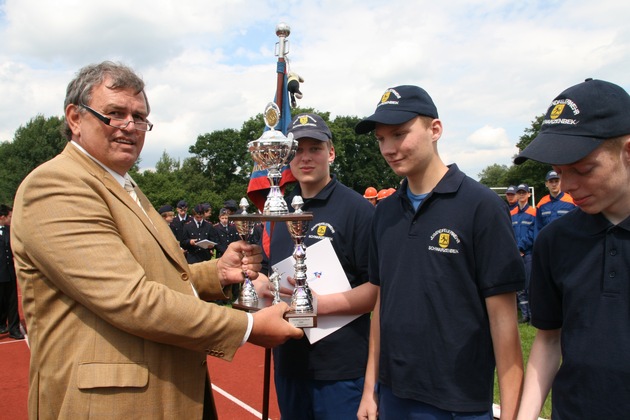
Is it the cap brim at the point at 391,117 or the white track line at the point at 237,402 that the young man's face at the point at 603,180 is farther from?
the white track line at the point at 237,402

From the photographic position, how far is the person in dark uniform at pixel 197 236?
523 inches

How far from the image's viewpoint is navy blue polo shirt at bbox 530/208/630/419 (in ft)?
5.17

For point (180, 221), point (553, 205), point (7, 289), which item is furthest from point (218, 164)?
point (553, 205)

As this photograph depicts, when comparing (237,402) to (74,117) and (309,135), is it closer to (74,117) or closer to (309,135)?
(309,135)

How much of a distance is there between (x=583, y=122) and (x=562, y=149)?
115mm

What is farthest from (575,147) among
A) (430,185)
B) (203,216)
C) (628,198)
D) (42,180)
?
(203,216)

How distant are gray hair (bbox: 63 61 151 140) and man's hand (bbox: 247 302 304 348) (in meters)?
1.24

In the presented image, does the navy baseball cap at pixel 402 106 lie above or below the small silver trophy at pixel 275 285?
above

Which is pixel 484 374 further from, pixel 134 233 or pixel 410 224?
pixel 134 233

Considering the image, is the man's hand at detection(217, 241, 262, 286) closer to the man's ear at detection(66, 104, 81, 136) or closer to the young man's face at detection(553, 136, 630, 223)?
the man's ear at detection(66, 104, 81, 136)

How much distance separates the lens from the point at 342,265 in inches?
117

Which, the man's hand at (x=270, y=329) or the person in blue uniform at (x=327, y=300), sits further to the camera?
the person in blue uniform at (x=327, y=300)

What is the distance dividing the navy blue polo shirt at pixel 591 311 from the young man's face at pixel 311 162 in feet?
5.08

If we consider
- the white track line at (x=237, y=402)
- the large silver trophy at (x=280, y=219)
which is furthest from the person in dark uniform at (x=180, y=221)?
the large silver trophy at (x=280, y=219)
